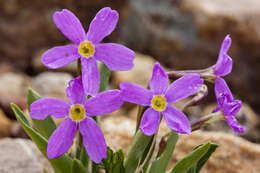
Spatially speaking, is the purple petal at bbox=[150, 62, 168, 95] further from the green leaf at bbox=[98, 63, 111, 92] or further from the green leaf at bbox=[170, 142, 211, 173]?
the green leaf at bbox=[98, 63, 111, 92]

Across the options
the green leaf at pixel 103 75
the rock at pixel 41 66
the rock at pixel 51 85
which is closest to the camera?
the green leaf at pixel 103 75

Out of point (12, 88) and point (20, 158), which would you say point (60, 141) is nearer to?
point (20, 158)

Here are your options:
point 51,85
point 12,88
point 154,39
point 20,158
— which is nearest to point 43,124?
point 20,158

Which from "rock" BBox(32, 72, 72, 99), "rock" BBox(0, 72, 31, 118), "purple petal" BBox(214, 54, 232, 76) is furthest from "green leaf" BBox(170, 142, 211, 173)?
"rock" BBox(32, 72, 72, 99)

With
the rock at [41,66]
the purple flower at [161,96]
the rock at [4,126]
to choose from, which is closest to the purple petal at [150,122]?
the purple flower at [161,96]

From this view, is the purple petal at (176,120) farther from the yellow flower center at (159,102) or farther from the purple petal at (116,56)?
the purple petal at (116,56)

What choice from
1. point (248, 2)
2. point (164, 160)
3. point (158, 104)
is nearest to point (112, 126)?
point (164, 160)
